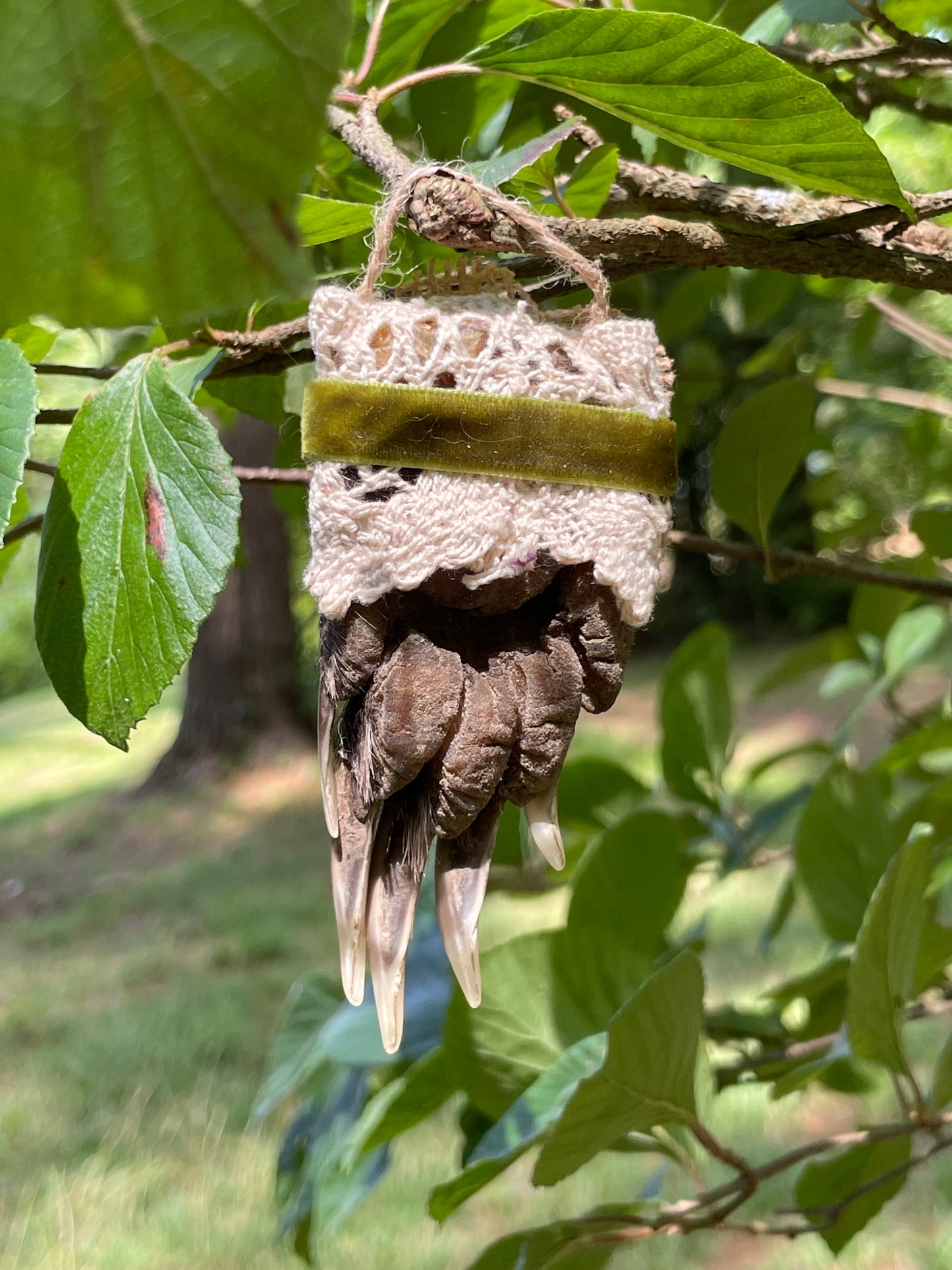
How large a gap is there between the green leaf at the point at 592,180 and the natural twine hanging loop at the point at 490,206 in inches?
4.4

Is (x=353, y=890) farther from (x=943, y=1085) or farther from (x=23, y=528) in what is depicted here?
(x=943, y=1085)

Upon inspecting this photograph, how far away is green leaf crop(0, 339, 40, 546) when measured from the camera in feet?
0.99

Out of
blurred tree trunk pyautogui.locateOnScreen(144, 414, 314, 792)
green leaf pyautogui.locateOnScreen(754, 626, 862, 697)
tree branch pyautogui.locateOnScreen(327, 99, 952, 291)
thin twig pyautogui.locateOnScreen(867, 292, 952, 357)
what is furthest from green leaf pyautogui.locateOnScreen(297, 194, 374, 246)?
blurred tree trunk pyautogui.locateOnScreen(144, 414, 314, 792)

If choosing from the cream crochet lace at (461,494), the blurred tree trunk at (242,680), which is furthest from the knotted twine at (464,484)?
the blurred tree trunk at (242,680)

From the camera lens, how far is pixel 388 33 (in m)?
0.48

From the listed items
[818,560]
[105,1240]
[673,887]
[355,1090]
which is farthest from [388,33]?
[105,1240]

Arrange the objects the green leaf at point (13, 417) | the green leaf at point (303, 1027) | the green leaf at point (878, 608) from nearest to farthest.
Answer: the green leaf at point (13, 417) → the green leaf at point (303, 1027) → the green leaf at point (878, 608)

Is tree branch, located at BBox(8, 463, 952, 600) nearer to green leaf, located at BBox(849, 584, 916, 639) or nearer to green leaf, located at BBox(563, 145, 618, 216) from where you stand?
green leaf, located at BBox(563, 145, 618, 216)

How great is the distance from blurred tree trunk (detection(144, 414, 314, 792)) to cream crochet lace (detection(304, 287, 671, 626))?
347cm

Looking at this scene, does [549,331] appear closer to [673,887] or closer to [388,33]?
[388,33]

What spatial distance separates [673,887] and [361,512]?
18.7 inches

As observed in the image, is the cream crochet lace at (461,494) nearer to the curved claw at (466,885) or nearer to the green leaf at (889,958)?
the curved claw at (466,885)

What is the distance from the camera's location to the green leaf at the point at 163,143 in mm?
158

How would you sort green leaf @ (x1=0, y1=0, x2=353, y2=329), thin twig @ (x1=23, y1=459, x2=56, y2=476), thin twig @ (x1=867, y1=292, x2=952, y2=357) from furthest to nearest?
thin twig @ (x1=867, y1=292, x2=952, y2=357) → thin twig @ (x1=23, y1=459, x2=56, y2=476) → green leaf @ (x1=0, y1=0, x2=353, y2=329)
